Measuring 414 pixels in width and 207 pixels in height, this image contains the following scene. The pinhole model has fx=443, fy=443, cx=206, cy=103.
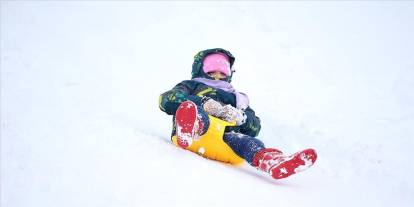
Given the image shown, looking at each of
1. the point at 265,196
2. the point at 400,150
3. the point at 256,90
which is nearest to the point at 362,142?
the point at 400,150

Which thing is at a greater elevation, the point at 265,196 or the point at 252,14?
the point at 252,14

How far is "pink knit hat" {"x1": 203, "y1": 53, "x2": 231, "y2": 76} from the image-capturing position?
12.9 feet

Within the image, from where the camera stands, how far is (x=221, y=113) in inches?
126

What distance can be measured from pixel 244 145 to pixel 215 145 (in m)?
0.25

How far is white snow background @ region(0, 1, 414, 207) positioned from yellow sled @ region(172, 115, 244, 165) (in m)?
0.15

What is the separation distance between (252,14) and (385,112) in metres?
3.46

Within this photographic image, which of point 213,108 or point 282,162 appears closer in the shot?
point 282,162

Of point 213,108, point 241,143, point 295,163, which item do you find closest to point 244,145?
point 241,143

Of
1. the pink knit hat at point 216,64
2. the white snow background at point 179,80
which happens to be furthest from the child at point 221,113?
the white snow background at point 179,80

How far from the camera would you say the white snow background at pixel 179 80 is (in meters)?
2.31

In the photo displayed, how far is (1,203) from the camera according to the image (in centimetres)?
212

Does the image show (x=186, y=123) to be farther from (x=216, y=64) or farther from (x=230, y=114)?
(x=216, y=64)

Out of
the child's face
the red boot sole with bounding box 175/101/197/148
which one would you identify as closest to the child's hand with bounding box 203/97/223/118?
the red boot sole with bounding box 175/101/197/148

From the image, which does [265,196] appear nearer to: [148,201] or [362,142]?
[148,201]
